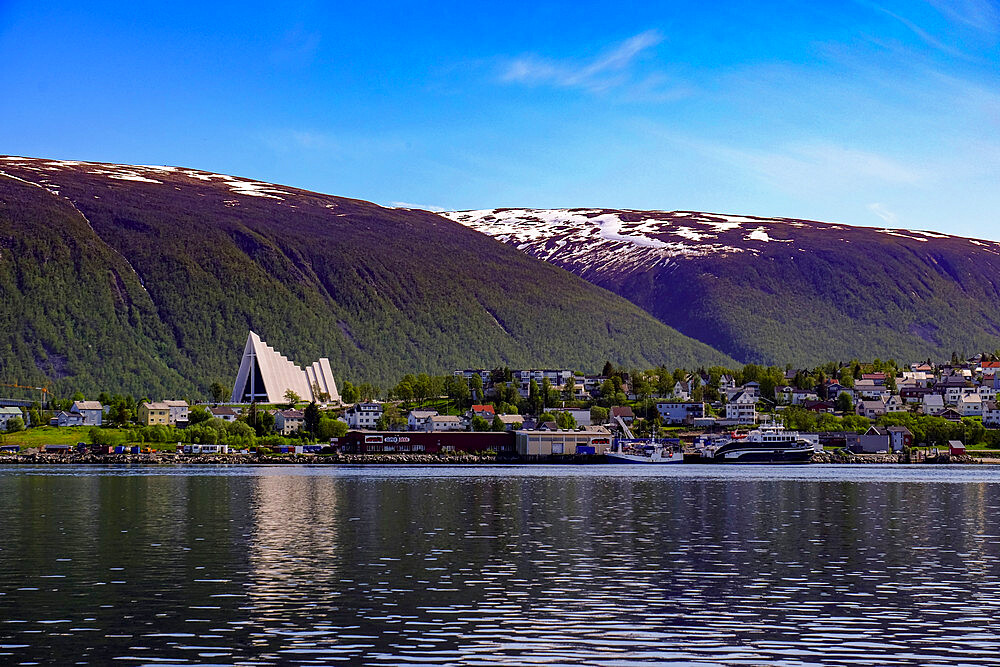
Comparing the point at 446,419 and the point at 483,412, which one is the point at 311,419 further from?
the point at 483,412

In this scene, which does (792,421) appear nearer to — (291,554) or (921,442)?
(921,442)

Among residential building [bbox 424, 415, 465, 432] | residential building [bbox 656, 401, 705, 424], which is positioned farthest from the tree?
residential building [bbox 656, 401, 705, 424]

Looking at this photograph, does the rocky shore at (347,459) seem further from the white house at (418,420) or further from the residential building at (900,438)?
the white house at (418,420)

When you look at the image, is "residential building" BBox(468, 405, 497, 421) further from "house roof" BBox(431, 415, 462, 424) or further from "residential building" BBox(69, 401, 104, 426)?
"residential building" BBox(69, 401, 104, 426)

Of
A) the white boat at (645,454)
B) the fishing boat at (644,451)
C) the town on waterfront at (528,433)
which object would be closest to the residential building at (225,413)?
the town on waterfront at (528,433)

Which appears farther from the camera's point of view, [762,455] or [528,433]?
[528,433]

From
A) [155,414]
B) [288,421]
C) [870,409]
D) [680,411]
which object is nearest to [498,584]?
[288,421]

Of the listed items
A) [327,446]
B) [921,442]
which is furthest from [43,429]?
[921,442]
